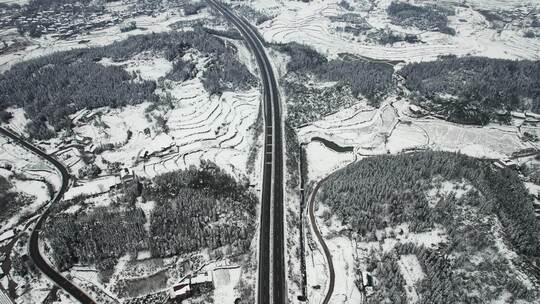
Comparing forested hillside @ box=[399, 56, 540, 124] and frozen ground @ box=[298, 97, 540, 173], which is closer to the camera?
frozen ground @ box=[298, 97, 540, 173]

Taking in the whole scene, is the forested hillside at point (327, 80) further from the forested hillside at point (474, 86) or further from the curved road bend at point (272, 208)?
the forested hillside at point (474, 86)

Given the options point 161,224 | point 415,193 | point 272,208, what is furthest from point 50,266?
point 415,193

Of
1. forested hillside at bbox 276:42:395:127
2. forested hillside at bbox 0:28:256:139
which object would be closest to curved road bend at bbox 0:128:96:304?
forested hillside at bbox 0:28:256:139

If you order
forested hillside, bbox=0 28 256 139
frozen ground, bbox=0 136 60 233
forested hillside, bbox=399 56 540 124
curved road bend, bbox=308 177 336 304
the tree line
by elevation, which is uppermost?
forested hillside, bbox=0 28 256 139

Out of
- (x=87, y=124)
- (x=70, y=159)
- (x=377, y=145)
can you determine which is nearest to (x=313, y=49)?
(x=377, y=145)

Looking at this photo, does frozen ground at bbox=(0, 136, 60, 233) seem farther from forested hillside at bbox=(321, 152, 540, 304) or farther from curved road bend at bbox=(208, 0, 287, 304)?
forested hillside at bbox=(321, 152, 540, 304)

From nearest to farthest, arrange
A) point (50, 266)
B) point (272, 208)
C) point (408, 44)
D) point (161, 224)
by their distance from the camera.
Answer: point (50, 266) < point (161, 224) < point (272, 208) < point (408, 44)

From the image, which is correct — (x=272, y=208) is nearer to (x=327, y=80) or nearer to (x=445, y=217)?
(x=445, y=217)
